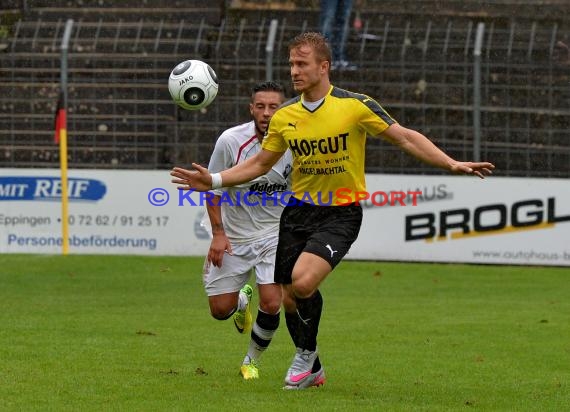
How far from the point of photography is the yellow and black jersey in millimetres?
8211

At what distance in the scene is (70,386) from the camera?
8.27 metres

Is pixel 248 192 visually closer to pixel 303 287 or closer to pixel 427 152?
pixel 303 287

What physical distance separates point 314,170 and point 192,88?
2337 millimetres

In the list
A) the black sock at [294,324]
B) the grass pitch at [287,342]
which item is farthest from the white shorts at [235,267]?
the black sock at [294,324]

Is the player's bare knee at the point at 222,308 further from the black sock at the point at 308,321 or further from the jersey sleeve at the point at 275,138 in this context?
the jersey sleeve at the point at 275,138

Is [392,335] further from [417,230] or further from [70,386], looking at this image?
[417,230]

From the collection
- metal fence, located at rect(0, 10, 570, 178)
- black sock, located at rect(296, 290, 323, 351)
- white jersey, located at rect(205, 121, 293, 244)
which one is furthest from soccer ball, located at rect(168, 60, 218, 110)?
metal fence, located at rect(0, 10, 570, 178)

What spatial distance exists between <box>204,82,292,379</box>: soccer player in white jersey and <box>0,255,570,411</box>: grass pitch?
403 mm

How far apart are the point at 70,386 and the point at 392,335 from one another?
13.5ft

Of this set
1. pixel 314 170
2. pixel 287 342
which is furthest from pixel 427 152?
pixel 287 342

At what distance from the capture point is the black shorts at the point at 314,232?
26.8ft

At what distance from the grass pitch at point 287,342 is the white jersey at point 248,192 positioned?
105 centimetres

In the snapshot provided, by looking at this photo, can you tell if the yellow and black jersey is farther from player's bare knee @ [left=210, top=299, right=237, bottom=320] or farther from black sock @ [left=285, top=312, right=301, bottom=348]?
player's bare knee @ [left=210, top=299, right=237, bottom=320]

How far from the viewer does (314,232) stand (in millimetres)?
8352
